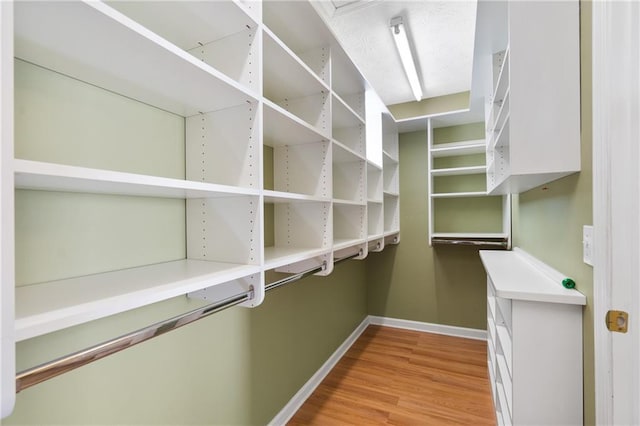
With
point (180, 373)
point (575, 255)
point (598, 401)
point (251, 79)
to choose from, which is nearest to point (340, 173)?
point (251, 79)

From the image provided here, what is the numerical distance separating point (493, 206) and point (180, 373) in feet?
10.9

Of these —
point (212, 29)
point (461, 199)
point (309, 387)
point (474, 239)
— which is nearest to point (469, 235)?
point (474, 239)

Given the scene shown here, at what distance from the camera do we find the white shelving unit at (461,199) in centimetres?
301

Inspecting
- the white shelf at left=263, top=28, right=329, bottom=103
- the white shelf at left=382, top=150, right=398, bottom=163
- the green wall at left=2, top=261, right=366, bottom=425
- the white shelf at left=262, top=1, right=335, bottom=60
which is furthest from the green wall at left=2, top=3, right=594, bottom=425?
the white shelf at left=382, top=150, right=398, bottom=163

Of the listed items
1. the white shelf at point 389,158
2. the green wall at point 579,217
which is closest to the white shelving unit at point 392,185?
the white shelf at point 389,158

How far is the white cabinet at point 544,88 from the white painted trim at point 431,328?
8.68ft

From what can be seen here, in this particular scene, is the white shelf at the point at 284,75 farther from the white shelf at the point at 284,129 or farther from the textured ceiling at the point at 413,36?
the textured ceiling at the point at 413,36

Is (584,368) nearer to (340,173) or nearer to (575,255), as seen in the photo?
(575,255)

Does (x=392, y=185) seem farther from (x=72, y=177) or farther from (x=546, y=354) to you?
(x=72, y=177)

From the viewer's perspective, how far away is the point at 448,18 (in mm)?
2010

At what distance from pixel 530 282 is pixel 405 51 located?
77.0 inches

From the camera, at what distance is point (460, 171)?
3.08 m

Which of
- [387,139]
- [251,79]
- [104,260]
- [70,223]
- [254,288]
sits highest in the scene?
[387,139]

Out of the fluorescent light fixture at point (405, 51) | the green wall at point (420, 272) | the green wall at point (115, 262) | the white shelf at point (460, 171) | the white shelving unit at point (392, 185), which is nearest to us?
the green wall at point (115, 262)
